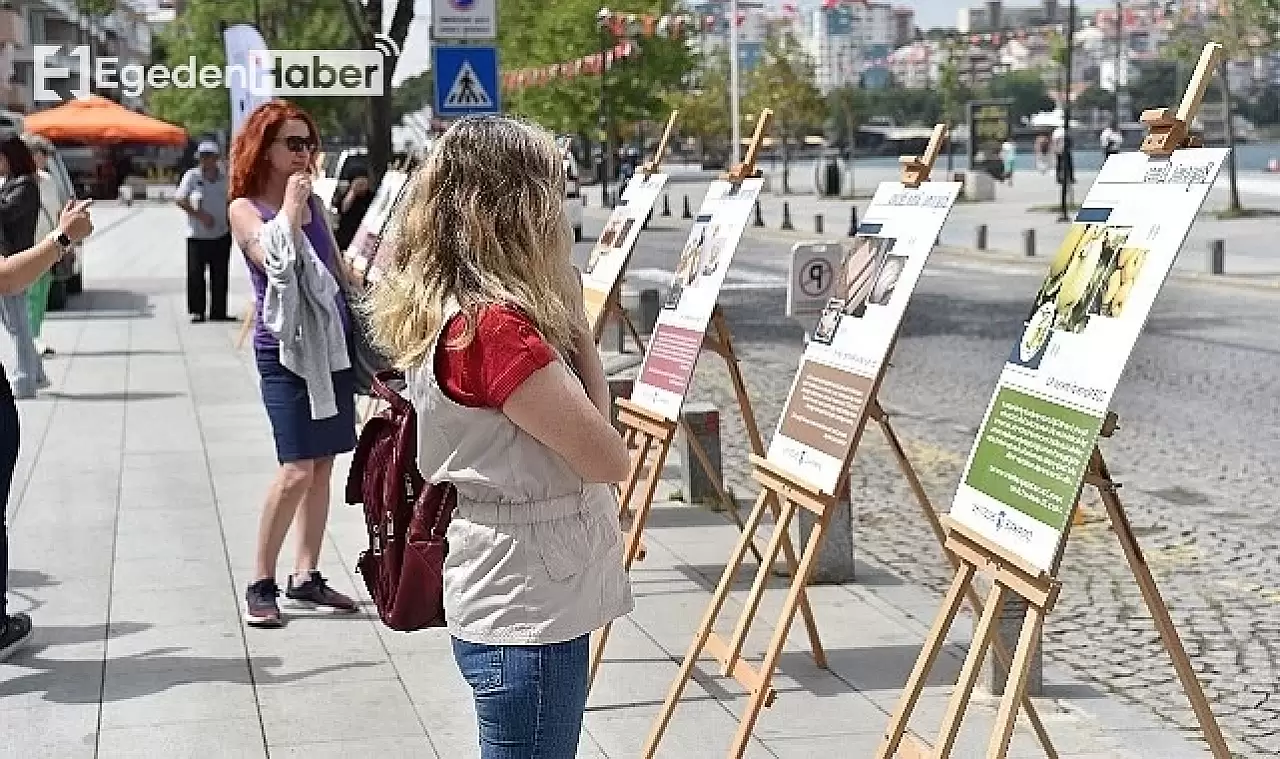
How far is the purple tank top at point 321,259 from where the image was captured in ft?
23.0

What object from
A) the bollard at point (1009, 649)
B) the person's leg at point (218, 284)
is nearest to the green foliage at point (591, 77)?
the person's leg at point (218, 284)

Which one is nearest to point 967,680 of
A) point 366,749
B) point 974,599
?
point 974,599

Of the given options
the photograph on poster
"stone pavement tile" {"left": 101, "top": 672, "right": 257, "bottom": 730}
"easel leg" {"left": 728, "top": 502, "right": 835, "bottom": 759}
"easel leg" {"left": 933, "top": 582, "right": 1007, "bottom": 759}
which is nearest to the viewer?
"easel leg" {"left": 933, "top": 582, "right": 1007, "bottom": 759}

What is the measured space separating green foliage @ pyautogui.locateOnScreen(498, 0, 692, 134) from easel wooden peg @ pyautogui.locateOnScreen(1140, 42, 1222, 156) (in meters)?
54.7

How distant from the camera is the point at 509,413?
343cm

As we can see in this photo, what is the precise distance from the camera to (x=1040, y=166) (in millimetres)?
71938

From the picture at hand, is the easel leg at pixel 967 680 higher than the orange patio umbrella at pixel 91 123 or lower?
lower

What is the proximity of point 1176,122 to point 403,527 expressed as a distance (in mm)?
1882

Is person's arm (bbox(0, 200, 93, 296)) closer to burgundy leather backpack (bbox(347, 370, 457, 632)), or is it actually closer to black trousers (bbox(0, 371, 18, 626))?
black trousers (bbox(0, 371, 18, 626))

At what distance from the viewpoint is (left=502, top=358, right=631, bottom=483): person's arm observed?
134 inches

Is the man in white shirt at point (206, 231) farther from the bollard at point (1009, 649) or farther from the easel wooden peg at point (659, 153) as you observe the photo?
the bollard at point (1009, 649)

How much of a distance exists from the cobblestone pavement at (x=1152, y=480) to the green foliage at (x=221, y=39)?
48335 mm

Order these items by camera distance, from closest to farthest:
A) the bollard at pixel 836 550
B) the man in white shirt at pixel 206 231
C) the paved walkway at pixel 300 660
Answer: the paved walkway at pixel 300 660
the bollard at pixel 836 550
the man in white shirt at pixel 206 231

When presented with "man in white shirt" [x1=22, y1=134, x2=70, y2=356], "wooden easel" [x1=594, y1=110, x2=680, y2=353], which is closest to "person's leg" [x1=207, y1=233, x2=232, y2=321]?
"man in white shirt" [x1=22, y1=134, x2=70, y2=356]
